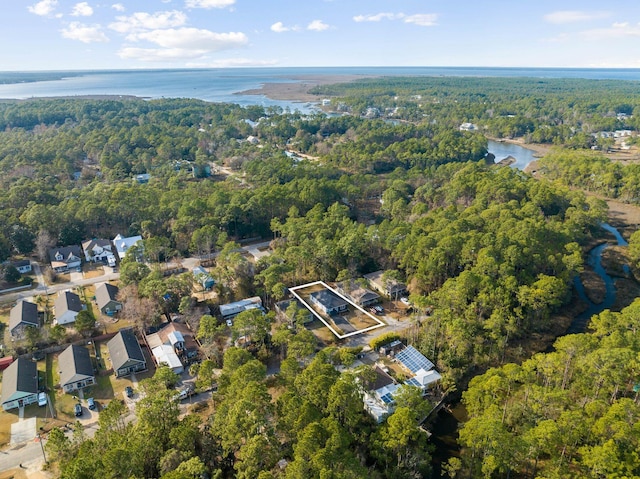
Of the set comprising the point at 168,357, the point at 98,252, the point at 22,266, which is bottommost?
the point at 168,357

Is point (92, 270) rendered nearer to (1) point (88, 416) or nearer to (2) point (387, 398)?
(1) point (88, 416)

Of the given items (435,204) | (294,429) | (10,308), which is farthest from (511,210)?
(10,308)

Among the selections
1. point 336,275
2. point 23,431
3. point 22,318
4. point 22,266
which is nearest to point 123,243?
point 22,266

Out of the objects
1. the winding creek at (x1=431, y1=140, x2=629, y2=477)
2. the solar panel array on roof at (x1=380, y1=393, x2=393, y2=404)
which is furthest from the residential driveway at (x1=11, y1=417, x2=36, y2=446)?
the winding creek at (x1=431, y1=140, x2=629, y2=477)

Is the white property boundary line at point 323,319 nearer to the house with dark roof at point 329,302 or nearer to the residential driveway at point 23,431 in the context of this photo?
the house with dark roof at point 329,302

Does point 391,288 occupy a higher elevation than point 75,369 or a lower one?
higher

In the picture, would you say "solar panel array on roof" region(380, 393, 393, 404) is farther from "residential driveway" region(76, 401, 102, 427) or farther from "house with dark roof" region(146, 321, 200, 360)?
"residential driveway" region(76, 401, 102, 427)

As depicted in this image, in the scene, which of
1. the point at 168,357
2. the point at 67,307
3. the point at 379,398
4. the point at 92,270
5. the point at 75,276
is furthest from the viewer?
the point at 92,270
